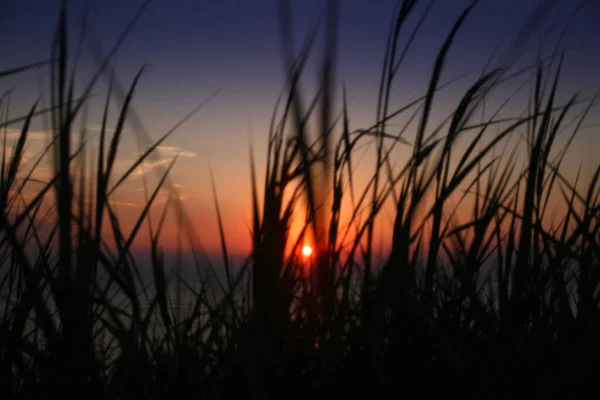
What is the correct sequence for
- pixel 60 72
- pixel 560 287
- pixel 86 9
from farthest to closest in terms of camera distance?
pixel 560 287 < pixel 86 9 < pixel 60 72

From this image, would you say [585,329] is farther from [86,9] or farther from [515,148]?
[86,9]

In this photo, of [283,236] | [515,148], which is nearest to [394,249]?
[283,236]

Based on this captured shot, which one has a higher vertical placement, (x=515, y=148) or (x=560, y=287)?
(x=515, y=148)

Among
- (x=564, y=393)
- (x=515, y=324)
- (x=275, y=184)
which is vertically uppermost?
(x=275, y=184)

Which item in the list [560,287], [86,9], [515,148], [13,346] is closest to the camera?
[13,346]

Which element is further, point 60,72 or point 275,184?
point 275,184

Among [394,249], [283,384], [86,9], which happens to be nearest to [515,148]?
[394,249]

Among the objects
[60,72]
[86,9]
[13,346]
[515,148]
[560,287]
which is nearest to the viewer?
[60,72]

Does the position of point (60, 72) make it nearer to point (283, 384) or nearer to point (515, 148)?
point (283, 384)

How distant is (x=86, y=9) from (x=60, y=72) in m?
0.33

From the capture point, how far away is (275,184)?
1.09 m

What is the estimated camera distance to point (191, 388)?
112 cm

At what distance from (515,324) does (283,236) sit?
1.49 ft

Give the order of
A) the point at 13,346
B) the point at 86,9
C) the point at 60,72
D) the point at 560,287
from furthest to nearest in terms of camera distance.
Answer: the point at 560,287 < the point at 86,9 < the point at 13,346 < the point at 60,72
